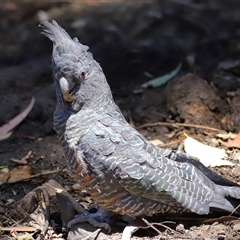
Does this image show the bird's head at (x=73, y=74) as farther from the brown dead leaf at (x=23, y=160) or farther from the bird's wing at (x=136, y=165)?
the brown dead leaf at (x=23, y=160)

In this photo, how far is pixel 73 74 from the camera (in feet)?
10.6

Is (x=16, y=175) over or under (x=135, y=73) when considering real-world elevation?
over

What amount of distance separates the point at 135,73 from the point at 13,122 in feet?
5.18

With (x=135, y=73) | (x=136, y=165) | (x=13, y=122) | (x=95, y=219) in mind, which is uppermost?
(x=136, y=165)

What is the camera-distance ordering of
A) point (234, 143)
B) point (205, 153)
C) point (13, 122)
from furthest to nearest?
point (13, 122) < point (234, 143) < point (205, 153)

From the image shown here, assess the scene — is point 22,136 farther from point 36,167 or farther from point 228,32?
point 228,32

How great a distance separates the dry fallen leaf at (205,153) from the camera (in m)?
4.20

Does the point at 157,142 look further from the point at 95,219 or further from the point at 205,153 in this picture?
the point at 95,219

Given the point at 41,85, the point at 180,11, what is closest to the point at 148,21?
the point at 180,11

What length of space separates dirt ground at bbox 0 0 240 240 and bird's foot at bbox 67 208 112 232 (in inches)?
3.5

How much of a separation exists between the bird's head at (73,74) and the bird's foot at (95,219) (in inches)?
27.6

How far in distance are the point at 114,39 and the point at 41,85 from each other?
1435 millimetres

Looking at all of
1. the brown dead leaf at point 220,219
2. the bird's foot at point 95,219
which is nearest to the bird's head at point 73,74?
the bird's foot at point 95,219

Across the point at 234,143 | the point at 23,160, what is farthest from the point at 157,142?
the point at 23,160
